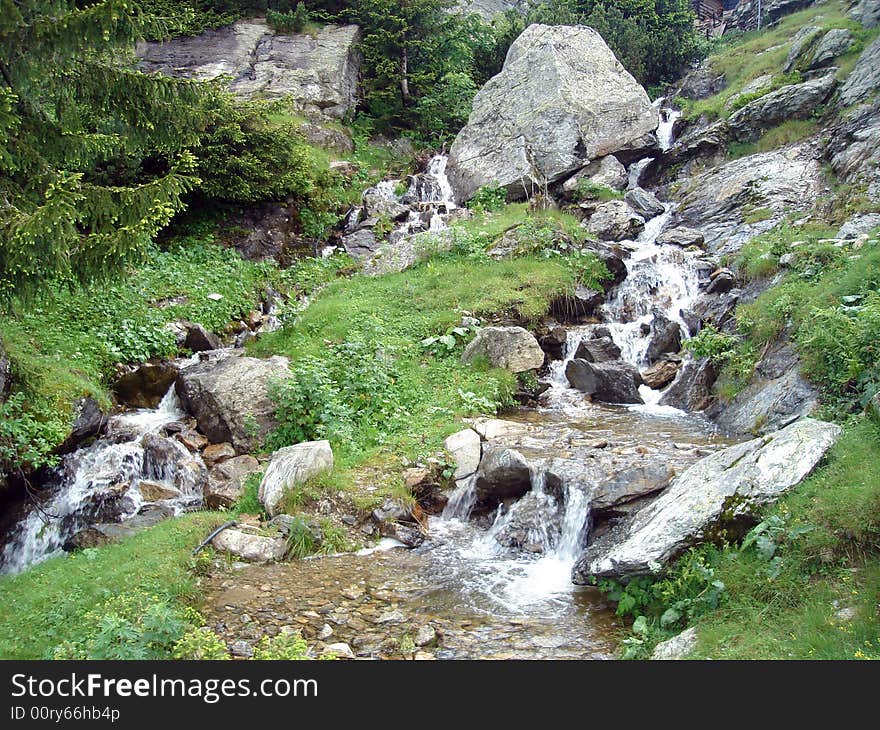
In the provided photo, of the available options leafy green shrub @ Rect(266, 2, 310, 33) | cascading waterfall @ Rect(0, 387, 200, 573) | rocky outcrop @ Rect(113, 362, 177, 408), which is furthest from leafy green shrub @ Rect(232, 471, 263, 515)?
leafy green shrub @ Rect(266, 2, 310, 33)

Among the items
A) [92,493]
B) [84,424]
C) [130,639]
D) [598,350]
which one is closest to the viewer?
[130,639]

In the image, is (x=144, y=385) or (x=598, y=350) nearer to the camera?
(x=144, y=385)

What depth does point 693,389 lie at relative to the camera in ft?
40.8

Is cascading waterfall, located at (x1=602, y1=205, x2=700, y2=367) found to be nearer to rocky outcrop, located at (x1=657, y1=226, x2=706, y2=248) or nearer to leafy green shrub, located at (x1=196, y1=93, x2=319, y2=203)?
rocky outcrop, located at (x1=657, y1=226, x2=706, y2=248)

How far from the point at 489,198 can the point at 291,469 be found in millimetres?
15350

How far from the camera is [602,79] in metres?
25.1

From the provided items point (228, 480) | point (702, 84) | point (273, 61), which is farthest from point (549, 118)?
point (228, 480)

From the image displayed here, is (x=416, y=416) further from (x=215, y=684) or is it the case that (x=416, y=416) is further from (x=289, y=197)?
(x=289, y=197)

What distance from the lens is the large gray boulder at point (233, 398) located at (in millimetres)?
10898

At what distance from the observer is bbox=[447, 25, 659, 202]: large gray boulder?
2280 centimetres

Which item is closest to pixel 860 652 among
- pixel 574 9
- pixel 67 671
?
pixel 67 671

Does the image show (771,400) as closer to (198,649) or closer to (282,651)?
(282,651)

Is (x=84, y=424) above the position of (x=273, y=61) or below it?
below

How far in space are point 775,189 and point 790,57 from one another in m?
9.94
